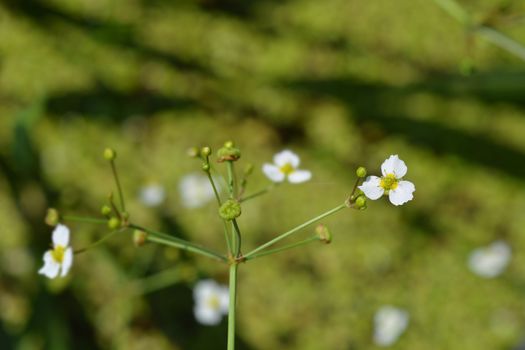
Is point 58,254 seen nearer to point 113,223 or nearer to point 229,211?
point 113,223

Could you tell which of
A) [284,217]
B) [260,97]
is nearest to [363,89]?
[260,97]

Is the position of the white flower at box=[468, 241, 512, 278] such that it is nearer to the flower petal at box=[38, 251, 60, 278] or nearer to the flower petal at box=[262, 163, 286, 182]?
the flower petal at box=[262, 163, 286, 182]

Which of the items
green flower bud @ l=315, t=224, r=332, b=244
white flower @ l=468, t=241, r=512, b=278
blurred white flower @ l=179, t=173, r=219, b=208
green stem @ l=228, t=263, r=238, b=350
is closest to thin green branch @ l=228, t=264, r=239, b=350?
green stem @ l=228, t=263, r=238, b=350

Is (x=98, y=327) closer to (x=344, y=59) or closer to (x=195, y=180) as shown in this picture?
(x=195, y=180)

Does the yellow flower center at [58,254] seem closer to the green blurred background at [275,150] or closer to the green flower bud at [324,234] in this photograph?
the green flower bud at [324,234]

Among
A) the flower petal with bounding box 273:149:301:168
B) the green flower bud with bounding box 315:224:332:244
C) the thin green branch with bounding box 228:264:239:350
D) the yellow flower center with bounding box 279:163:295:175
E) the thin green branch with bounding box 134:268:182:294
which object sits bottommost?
the thin green branch with bounding box 228:264:239:350

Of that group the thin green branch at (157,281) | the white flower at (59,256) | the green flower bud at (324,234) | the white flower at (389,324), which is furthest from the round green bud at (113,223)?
the white flower at (389,324)
